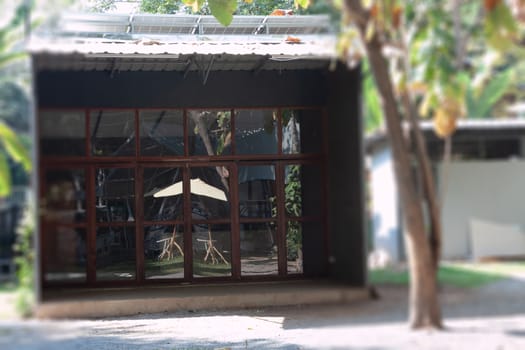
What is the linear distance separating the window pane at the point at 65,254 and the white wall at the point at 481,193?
148 cm

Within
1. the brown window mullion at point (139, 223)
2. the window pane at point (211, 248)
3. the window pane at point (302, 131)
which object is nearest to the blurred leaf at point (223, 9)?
the window pane at point (302, 131)

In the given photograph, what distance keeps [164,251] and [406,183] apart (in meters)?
1.64

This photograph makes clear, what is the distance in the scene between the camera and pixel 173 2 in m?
3.30

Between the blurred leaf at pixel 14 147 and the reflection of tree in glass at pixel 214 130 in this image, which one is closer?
the blurred leaf at pixel 14 147

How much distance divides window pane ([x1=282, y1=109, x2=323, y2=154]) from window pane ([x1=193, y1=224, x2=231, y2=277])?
1.63 feet

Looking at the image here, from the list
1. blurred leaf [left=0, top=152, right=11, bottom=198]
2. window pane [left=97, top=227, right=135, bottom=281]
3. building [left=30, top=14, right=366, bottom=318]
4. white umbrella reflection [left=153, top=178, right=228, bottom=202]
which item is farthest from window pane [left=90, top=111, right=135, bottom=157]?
blurred leaf [left=0, top=152, right=11, bottom=198]

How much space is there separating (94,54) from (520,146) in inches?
65.7

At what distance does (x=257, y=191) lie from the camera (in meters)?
3.66

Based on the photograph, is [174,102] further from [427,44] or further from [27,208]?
[427,44]

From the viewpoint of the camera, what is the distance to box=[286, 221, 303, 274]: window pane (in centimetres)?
339

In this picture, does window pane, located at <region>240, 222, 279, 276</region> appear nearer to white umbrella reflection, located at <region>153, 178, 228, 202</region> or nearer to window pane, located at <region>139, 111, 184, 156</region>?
white umbrella reflection, located at <region>153, 178, 228, 202</region>

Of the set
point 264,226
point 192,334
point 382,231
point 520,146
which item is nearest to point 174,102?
point 264,226

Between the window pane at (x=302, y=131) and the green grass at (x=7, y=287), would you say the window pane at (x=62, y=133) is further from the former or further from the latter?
the window pane at (x=302, y=131)

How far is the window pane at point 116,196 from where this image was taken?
357 cm
